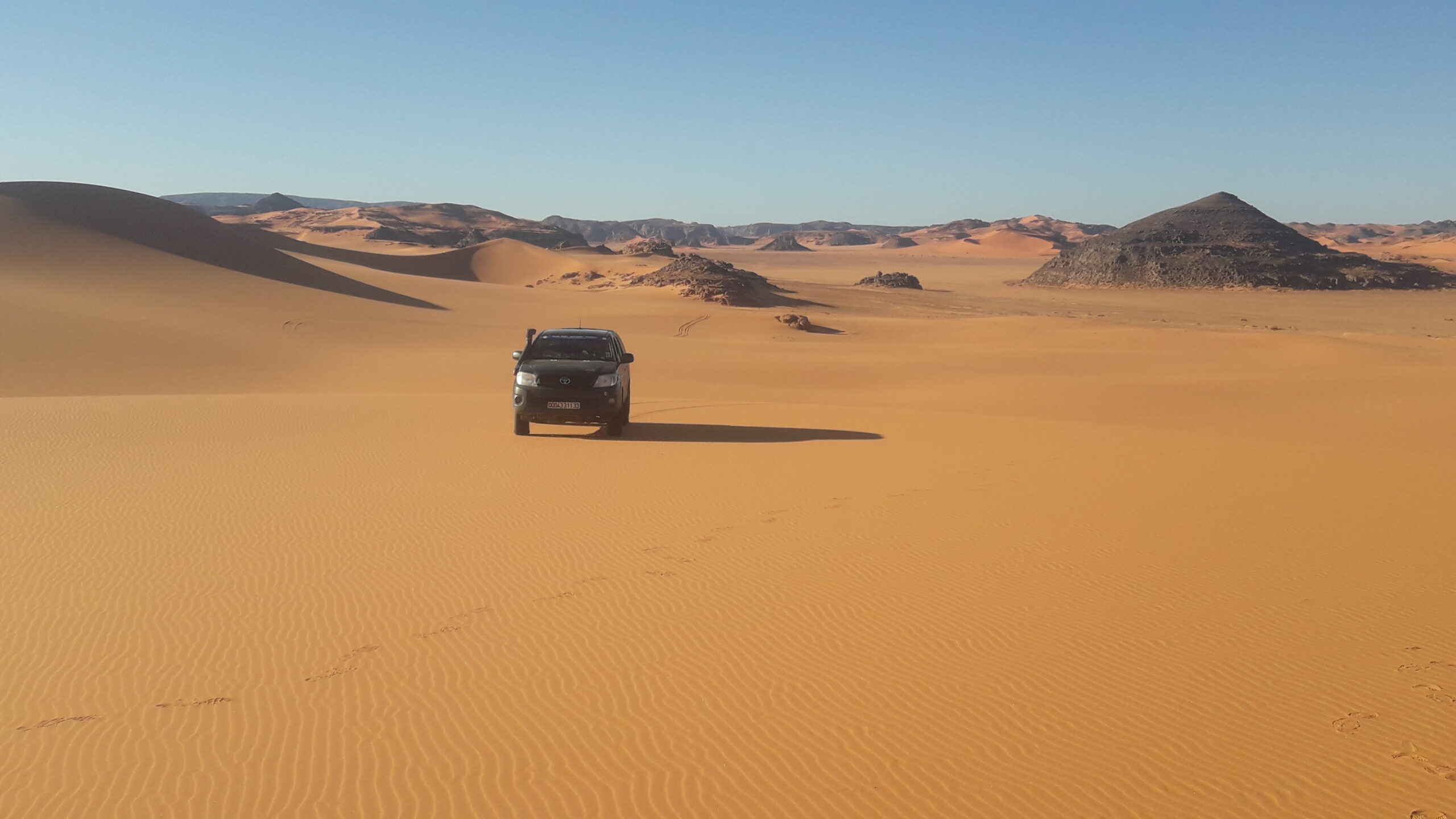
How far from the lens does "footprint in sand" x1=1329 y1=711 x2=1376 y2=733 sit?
4.62 m

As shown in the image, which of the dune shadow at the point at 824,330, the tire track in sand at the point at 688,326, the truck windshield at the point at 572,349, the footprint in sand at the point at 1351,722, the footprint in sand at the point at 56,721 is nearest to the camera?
the footprint in sand at the point at 56,721

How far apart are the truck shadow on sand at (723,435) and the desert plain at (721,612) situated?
0.13m

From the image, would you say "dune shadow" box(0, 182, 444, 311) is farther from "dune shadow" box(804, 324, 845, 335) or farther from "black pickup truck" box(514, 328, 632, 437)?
"black pickup truck" box(514, 328, 632, 437)

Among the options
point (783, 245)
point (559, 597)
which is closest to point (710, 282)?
point (559, 597)

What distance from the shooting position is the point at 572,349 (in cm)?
1375

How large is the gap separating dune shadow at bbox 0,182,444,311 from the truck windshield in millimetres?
23756

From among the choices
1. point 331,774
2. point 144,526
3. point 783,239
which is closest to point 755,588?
point 331,774

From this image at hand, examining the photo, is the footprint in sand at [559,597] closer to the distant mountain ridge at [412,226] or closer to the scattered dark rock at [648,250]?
the scattered dark rock at [648,250]

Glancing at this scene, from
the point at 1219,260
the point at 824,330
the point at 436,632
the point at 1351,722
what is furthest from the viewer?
the point at 1219,260

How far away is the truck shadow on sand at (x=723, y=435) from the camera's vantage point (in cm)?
1353

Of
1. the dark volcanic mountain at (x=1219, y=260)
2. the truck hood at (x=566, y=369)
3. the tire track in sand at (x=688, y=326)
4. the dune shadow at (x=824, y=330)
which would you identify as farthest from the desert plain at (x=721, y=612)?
the dark volcanic mountain at (x=1219, y=260)

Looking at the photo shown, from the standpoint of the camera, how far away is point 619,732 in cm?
456

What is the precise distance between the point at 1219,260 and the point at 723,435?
63648 mm

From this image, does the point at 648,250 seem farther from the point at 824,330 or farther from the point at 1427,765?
the point at 1427,765
